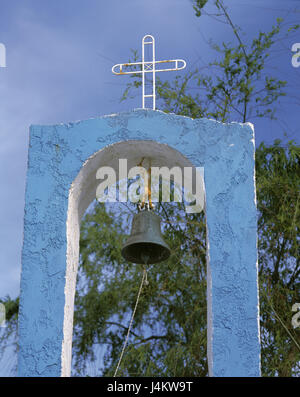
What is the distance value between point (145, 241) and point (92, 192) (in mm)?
407

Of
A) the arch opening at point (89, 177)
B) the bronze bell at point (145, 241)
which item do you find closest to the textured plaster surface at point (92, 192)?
the arch opening at point (89, 177)

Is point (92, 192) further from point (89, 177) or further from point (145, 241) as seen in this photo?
point (145, 241)

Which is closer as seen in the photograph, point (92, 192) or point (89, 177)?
point (89, 177)

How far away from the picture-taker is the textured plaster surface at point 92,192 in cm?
358

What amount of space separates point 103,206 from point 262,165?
1787 millimetres

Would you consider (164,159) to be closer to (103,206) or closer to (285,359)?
(285,359)

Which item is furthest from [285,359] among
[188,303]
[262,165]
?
[262,165]

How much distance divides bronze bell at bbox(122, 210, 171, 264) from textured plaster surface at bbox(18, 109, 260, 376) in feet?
1.02

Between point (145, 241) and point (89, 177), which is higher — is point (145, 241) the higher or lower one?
the lower one

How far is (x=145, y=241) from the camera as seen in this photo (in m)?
4.13

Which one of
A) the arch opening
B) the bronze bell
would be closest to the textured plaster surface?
the arch opening

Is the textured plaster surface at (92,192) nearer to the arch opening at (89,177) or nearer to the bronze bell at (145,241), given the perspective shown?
the arch opening at (89,177)

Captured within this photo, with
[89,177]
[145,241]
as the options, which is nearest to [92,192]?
[89,177]

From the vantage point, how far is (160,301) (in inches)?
290
